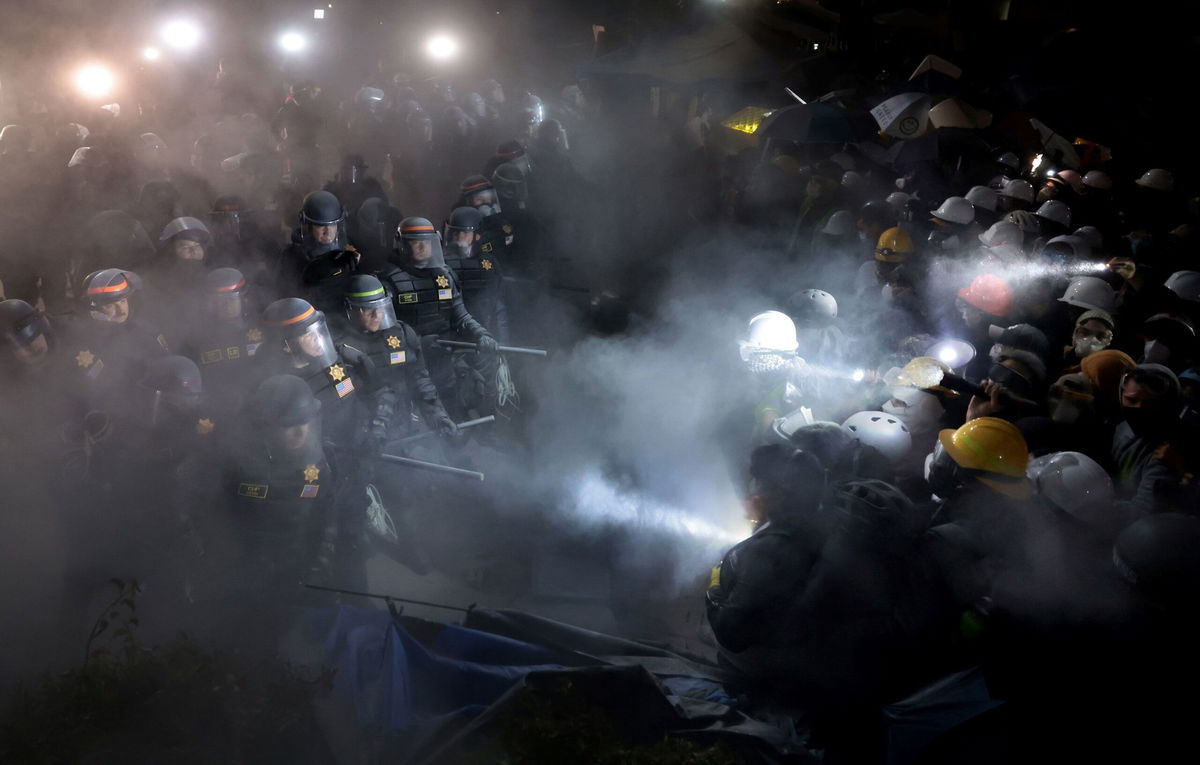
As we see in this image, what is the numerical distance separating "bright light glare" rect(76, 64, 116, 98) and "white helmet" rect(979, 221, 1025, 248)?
1278 cm

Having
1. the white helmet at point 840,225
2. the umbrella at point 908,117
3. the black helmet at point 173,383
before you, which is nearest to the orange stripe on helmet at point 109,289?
the black helmet at point 173,383

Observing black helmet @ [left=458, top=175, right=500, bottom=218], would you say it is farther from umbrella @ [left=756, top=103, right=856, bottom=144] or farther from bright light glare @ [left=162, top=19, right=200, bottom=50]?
bright light glare @ [left=162, top=19, right=200, bottom=50]

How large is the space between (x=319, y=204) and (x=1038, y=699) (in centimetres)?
785

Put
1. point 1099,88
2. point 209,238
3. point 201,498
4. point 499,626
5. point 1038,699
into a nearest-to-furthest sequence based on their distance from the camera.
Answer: point 1038,699 < point 499,626 < point 201,498 < point 209,238 < point 1099,88

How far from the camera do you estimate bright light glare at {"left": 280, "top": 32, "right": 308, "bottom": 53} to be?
18.4m

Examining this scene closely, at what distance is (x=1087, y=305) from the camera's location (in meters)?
7.23

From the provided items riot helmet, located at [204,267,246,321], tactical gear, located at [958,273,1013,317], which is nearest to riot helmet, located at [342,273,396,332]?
riot helmet, located at [204,267,246,321]

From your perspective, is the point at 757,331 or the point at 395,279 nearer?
the point at 757,331

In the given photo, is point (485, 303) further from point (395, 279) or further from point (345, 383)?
point (345, 383)

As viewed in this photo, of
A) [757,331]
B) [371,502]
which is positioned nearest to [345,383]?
[371,502]

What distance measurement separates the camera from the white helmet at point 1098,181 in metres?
10.9

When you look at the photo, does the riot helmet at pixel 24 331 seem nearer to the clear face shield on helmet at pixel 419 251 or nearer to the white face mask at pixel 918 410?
the clear face shield on helmet at pixel 419 251

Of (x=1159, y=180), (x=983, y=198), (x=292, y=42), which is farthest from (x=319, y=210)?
(x=292, y=42)

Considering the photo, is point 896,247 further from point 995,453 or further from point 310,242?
point 310,242
